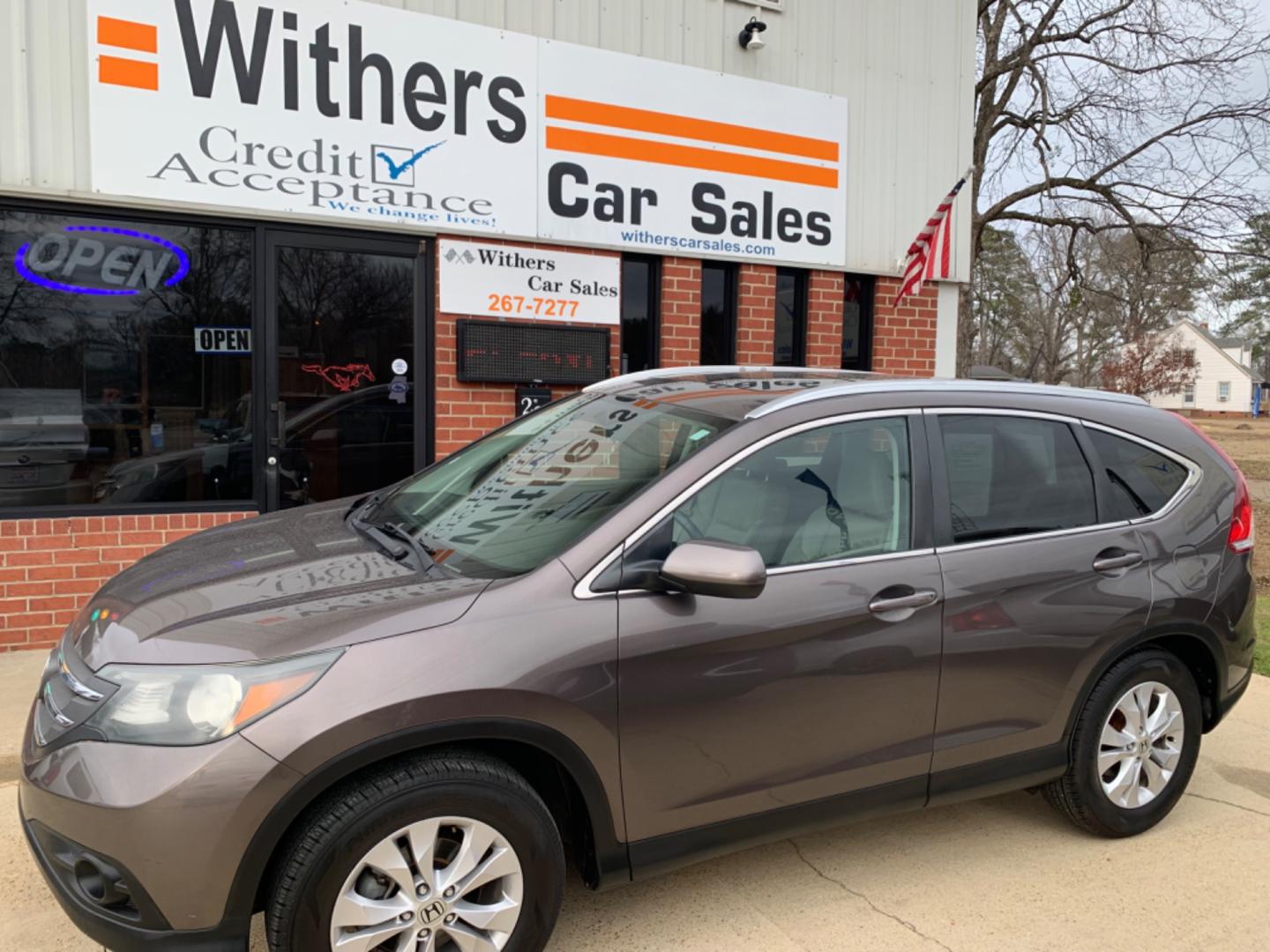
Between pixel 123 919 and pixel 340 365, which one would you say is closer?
pixel 123 919

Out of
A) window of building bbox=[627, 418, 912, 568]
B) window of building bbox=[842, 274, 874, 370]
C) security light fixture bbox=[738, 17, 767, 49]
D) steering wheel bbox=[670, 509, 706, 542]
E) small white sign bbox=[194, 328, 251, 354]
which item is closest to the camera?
steering wheel bbox=[670, 509, 706, 542]

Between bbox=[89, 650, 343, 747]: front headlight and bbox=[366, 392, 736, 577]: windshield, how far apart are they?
1.86 ft

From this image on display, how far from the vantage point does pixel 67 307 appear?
17.9ft

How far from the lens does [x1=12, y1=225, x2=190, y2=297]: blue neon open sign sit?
539 cm

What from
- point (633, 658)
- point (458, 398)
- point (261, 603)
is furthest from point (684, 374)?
point (458, 398)

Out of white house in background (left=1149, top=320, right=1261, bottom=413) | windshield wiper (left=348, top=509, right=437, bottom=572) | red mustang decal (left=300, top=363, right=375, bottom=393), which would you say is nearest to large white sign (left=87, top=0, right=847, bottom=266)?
red mustang decal (left=300, top=363, right=375, bottom=393)

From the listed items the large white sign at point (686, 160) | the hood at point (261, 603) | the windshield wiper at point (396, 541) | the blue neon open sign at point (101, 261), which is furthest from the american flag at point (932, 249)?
the hood at point (261, 603)

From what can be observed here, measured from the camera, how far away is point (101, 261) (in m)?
5.50

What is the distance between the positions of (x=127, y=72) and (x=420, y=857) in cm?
518

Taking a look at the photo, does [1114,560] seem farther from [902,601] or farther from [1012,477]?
[902,601]

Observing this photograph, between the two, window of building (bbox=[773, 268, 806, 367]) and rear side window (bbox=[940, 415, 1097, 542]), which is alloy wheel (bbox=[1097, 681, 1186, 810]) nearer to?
rear side window (bbox=[940, 415, 1097, 542])

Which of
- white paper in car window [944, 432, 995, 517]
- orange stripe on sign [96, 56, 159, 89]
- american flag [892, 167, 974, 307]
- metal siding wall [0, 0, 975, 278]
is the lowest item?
white paper in car window [944, 432, 995, 517]

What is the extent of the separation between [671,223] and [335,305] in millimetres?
2624

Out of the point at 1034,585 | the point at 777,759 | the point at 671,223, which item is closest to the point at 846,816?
the point at 777,759
